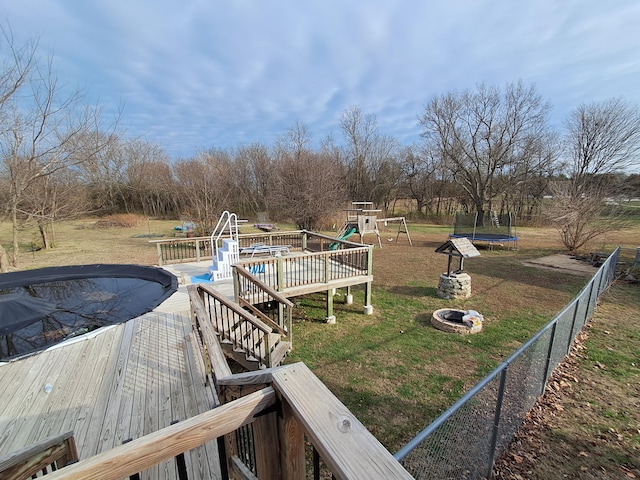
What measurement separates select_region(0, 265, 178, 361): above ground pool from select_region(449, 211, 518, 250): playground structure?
14.9 m

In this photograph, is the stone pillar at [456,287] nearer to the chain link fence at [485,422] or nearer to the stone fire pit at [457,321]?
the stone fire pit at [457,321]

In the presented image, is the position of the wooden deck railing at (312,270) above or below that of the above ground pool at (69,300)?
above

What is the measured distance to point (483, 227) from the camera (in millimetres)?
16797

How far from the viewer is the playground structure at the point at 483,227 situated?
1563cm

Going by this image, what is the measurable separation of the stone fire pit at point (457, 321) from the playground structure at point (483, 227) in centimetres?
1026

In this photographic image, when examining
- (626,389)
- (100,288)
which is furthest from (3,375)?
(626,389)

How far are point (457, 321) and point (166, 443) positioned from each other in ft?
22.3

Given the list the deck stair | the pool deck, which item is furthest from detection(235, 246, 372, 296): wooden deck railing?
the pool deck

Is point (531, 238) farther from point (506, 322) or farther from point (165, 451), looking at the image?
point (165, 451)

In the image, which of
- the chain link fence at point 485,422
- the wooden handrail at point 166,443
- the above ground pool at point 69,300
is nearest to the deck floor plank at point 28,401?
the above ground pool at point 69,300

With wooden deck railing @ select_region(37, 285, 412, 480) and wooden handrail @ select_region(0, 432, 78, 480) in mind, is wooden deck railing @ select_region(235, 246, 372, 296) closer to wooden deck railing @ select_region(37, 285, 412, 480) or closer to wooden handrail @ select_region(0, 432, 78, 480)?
wooden handrail @ select_region(0, 432, 78, 480)

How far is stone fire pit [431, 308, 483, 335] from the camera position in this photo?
240 inches

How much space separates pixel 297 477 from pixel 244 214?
29082 millimetres

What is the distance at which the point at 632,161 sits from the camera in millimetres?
19906
